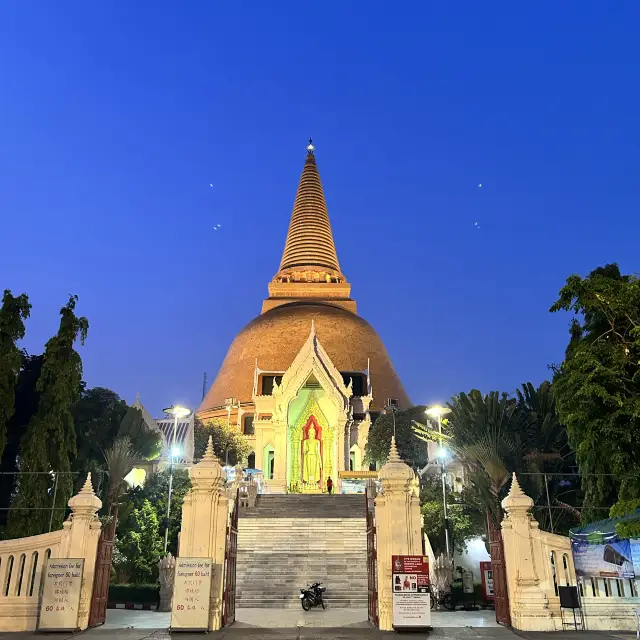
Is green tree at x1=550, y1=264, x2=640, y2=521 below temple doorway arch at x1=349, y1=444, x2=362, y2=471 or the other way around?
below

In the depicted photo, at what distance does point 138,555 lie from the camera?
20.4 m

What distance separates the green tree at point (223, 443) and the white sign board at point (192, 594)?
857 inches

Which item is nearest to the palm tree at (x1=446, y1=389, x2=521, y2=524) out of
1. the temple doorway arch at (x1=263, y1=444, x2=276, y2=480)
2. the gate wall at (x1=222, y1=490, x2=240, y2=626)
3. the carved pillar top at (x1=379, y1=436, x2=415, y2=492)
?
the carved pillar top at (x1=379, y1=436, x2=415, y2=492)

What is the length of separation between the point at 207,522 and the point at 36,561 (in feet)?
11.7

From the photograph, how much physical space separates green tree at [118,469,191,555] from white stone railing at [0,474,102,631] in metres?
8.60

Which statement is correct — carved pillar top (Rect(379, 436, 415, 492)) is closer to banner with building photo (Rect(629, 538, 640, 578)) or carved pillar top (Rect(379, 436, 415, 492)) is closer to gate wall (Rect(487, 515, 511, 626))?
gate wall (Rect(487, 515, 511, 626))

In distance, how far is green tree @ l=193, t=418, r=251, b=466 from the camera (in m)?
34.2

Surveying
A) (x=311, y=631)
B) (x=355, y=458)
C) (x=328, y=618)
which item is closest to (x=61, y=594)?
(x=311, y=631)

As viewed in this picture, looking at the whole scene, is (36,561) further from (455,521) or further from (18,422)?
(455,521)

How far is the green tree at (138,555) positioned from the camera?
20156 millimetres

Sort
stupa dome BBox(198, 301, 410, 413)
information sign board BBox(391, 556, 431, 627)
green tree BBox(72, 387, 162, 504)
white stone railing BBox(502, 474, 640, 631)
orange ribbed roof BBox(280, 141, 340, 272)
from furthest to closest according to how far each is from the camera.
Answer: orange ribbed roof BBox(280, 141, 340, 272), stupa dome BBox(198, 301, 410, 413), green tree BBox(72, 387, 162, 504), white stone railing BBox(502, 474, 640, 631), information sign board BBox(391, 556, 431, 627)

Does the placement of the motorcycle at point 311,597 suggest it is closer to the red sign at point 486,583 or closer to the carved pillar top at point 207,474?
the carved pillar top at point 207,474

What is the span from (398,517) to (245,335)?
35.5 metres

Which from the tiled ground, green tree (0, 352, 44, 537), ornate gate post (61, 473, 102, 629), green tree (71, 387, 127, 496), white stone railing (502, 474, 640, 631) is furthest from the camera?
green tree (71, 387, 127, 496)
